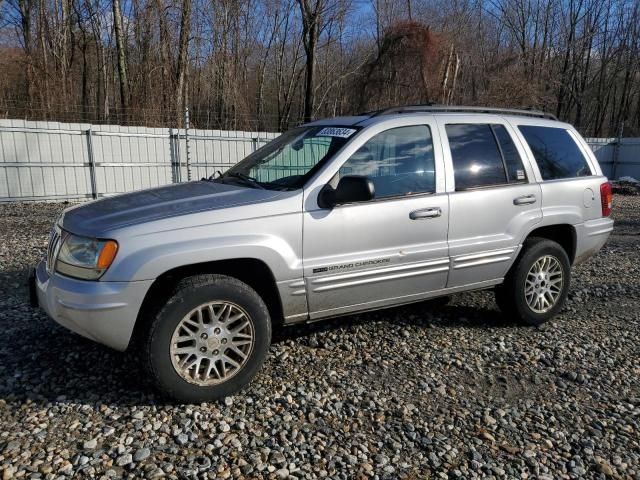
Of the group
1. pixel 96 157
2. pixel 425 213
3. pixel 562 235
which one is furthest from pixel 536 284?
pixel 96 157

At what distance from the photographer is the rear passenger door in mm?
4086

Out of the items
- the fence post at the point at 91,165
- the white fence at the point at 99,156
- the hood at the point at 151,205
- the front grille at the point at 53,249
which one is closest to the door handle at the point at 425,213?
the hood at the point at 151,205

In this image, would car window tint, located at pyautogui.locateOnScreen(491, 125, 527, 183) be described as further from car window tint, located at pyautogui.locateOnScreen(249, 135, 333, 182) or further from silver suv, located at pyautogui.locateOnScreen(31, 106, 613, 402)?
car window tint, located at pyautogui.locateOnScreen(249, 135, 333, 182)

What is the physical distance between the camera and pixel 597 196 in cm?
486

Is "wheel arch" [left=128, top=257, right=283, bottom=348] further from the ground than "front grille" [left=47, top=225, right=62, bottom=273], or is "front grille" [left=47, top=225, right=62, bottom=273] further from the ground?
"front grille" [left=47, top=225, right=62, bottom=273]

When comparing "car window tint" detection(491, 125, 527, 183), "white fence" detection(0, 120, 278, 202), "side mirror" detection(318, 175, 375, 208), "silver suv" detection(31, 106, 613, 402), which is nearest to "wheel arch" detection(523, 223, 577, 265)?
"silver suv" detection(31, 106, 613, 402)

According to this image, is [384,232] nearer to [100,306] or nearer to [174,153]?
[100,306]

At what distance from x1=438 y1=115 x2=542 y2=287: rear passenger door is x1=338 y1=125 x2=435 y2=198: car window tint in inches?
7.1

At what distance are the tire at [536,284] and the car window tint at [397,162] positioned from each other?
3.94 ft

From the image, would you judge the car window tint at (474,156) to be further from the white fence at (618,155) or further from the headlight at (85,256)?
the white fence at (618,155)

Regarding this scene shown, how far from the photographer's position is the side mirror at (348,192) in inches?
135

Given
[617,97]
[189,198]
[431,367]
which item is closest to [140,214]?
[189,198]

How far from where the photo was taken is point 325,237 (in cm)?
351

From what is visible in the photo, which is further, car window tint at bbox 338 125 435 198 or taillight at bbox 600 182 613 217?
taillight at bbox 600 182 613 217
